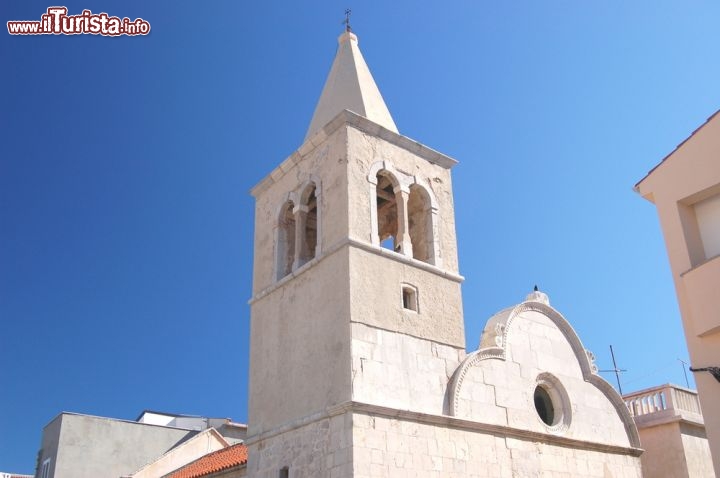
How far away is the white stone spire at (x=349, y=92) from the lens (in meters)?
14.7

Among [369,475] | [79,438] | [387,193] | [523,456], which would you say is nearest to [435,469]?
[369,475]

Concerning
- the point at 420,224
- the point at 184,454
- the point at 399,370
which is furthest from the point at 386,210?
Result: the point at 184,454

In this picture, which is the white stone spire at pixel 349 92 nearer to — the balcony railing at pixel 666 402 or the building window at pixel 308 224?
the building window at pixel 308 224

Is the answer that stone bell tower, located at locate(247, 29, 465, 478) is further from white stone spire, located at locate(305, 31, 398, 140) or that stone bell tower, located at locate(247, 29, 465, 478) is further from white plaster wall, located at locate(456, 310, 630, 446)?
white plaster wall, located at locate(456, 310, 630, 446)

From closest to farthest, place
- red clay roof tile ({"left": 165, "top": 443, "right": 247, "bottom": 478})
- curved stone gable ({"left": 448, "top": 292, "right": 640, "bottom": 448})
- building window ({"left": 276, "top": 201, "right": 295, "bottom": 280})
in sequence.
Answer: curved stone gable ({"left": 448, "top": 292, "right": 640, "bottom": 448}) → building window ({"left": 276, "top": 201, "right": 295, "bottom": 280}) → red clay roof tile ({"left": 165, "top": 443, "right": 247, "bottom": 478})

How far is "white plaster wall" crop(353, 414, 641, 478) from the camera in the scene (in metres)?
10.9

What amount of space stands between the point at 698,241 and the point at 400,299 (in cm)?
501

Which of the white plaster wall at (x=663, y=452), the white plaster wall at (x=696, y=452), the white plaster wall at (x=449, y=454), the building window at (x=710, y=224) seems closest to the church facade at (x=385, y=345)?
the white plaster wall at (x=449, y=454)

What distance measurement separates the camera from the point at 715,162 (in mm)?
9398

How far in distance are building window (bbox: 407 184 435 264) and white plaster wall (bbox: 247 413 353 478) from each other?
3.96m

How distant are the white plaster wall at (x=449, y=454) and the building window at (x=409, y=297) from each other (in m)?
2.19

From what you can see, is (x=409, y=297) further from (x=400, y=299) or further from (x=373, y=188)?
(x=373, y=188)

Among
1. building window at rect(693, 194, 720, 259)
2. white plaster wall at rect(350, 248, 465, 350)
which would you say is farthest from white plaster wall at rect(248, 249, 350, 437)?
building window at rect(693, 194, 720, 259)

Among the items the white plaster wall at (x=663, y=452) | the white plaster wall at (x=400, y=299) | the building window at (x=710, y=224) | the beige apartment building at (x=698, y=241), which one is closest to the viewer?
the beige apartment building at (x=698, y=241)
